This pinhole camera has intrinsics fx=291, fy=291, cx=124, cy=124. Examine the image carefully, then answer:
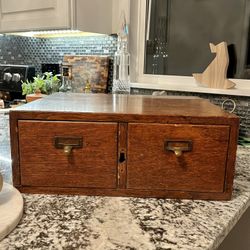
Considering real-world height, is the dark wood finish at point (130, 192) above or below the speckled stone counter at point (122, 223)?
above

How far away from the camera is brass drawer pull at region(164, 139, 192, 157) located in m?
0.64

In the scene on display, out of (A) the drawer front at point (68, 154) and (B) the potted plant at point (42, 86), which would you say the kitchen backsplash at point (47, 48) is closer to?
(B) the potted plant at point (42, 86)

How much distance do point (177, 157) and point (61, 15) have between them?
1007 millimetres

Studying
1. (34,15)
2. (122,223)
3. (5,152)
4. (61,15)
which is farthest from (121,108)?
(34,15)

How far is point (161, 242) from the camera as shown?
0.50m

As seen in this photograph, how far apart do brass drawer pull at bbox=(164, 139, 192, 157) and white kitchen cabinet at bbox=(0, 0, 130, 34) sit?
2.97 ft

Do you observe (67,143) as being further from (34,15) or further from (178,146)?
(34,15)

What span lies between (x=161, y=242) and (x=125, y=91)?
1.04m

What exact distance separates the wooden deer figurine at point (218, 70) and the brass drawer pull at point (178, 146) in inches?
28.2

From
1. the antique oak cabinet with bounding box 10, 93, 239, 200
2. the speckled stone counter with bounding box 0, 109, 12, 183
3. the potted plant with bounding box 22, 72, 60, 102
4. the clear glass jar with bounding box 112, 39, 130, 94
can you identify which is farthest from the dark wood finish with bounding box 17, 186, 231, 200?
the potted plant with bounding box 22, 72, 60, 102

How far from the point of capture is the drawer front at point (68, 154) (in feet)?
2.10

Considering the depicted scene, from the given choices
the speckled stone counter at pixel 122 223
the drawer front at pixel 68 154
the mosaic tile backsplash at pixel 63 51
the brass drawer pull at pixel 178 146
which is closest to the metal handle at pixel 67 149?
the drawer front at pixel 68 154

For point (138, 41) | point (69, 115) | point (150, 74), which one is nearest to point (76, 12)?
point (138, 41)

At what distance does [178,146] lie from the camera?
639mm
